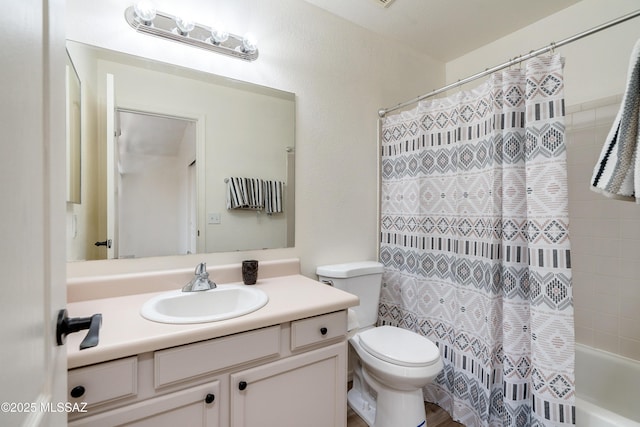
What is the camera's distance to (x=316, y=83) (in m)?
1.74

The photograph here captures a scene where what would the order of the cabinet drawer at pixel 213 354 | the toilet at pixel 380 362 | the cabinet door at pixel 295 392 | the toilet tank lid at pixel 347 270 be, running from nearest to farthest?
the cabinet drawer at pixel 213 354 < the cabinet door at pixel 295 392 < the toilet at pixel 380 362 < the toilet tank lid at pixel 347 270

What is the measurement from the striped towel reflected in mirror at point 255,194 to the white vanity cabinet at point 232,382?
2.37ft

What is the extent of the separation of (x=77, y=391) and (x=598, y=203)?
2.53 metres

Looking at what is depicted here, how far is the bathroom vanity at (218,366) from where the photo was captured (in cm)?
76

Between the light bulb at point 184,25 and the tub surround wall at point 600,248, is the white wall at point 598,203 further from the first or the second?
the light bulb at point 184,25

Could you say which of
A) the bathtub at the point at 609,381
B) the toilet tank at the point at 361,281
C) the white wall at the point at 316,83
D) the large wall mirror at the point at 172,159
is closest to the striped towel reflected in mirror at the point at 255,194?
the large wall mirror at the point at 172,159

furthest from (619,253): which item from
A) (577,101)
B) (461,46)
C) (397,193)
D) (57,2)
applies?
(57,2)

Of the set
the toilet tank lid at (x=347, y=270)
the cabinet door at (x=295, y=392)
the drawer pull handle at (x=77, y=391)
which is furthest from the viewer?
the toilet tank lid at (x=347, y=270)

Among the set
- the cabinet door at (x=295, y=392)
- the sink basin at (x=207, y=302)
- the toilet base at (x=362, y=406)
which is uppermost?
the sink basin at (x=207, y=302)

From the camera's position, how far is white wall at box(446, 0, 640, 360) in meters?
1.51

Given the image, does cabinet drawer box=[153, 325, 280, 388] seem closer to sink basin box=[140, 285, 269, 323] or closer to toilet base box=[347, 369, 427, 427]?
sink basin box=[140, 285, 269, 323]

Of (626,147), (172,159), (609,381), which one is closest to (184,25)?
(172,159)

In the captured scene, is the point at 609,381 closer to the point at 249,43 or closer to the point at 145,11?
the point at 249,43

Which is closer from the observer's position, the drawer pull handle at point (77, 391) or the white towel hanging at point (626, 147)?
the drawer pull handle at point (77, 391)
